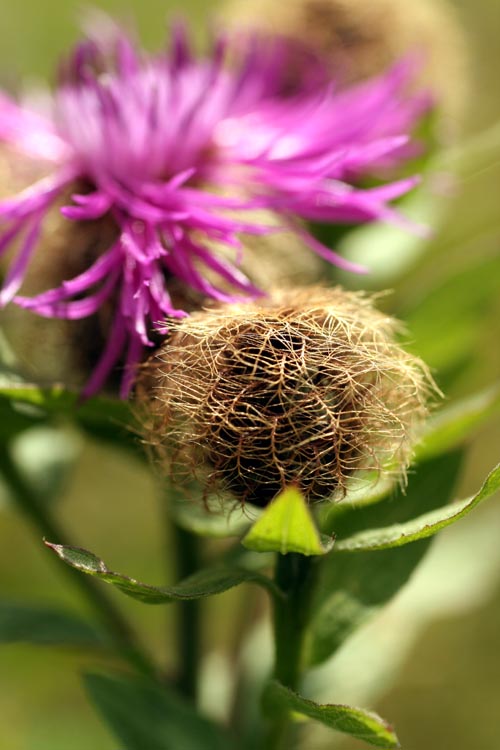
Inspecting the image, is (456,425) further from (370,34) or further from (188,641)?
(370,34)

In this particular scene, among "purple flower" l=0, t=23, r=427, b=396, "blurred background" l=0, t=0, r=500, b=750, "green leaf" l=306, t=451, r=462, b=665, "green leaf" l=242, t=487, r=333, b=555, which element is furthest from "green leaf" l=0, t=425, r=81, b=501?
"green leaf" l=242, t=487, r=333, b=555

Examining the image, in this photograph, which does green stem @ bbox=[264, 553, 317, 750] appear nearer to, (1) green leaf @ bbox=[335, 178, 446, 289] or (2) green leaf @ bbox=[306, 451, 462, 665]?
(2) green leaf @ bbox=[306, 451, 462, 665]

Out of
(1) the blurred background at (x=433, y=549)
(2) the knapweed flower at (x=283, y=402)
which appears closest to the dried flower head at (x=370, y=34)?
(1) the blurred background at (x=433, y=549)

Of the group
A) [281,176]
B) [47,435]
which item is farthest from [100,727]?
[281,176]

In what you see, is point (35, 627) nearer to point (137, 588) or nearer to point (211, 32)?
point (137, 588)

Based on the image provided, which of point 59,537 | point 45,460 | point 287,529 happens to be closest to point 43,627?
point 59,537
